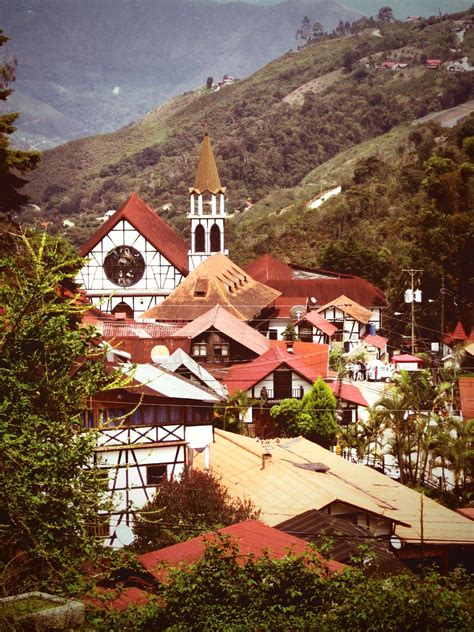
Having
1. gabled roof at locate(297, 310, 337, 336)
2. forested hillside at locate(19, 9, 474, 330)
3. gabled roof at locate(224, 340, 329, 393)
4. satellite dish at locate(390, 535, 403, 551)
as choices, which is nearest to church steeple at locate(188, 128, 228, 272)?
forested hillside at locate(19, 9, 474, 330)

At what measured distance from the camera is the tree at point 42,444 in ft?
41.7

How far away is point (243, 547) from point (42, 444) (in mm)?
3392

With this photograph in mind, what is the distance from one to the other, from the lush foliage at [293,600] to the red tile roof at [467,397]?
62.9 ft

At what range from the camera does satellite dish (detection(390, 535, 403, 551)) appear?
65.1 ft

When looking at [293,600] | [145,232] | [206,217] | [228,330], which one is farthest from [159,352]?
[206,217]

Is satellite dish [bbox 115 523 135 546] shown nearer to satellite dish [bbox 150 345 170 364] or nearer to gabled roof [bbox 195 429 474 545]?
gabled roof [bbox 195 429 474 545]

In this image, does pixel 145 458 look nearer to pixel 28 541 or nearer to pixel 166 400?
pixel 166 400

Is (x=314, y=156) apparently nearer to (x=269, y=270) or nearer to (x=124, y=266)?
(x=269, y=270)

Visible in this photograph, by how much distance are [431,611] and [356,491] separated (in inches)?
391

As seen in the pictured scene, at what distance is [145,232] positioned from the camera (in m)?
59.1

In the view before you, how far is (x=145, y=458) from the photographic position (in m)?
21.2

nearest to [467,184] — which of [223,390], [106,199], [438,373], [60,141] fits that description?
[438,373]

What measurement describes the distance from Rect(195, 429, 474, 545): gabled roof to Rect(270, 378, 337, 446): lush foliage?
17.9 feet

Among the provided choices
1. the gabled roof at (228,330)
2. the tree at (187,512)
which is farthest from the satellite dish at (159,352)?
the tree at (187,512)
